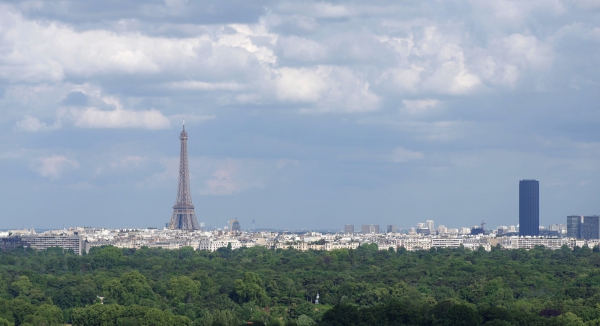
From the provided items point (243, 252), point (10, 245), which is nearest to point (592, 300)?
point (243, 252)

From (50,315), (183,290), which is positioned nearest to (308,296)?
(183,290)

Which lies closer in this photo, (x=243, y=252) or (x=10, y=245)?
(x=243, y=252)

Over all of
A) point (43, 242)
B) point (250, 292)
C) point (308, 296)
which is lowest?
point (308, 296)

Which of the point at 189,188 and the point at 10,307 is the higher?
the point at 189,188

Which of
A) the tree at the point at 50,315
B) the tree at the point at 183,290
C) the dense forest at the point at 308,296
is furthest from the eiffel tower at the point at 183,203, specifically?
the tree at the point at 50,315

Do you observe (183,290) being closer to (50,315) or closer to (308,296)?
(308,296)

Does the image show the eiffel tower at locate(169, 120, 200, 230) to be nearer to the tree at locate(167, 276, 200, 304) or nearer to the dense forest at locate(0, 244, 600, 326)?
the dense forest at locate(0, 244, 600, 326)

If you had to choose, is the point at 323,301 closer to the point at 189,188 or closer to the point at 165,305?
the point at 165,305
